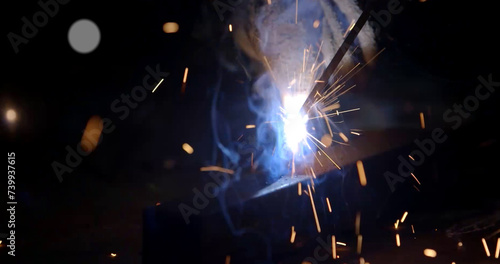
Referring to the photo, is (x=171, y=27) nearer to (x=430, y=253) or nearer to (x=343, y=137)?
(x=343, y=137)

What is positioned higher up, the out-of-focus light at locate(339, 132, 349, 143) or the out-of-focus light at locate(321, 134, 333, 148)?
the out-of-focus light at locate(339, 132, 349, 143)

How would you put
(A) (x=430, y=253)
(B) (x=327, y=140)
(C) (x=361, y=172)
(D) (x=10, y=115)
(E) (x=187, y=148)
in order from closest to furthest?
(A) (x=430, y=253), (E) (x=187, y=148), (D) (x=10, y=115), (B) (x=327, y=140), (C) (x=361, y=172)

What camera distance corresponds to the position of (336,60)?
2.90m

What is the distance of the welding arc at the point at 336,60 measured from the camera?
2.85 meters

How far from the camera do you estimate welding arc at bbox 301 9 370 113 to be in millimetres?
2850

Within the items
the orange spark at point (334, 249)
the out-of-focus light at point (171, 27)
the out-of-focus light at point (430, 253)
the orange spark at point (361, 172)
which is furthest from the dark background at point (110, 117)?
the orange spark at point (334, 249)

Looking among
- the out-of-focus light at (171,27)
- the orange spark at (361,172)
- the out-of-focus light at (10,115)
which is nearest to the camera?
the out-of-focus light at (171,27)

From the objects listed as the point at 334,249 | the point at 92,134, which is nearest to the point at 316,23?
the point at 334,249

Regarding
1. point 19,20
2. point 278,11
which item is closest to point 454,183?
point 278,11

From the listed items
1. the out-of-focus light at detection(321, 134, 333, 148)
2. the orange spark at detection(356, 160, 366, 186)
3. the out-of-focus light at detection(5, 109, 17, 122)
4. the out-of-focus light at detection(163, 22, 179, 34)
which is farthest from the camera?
the orange spark at detection(356, 160, 366, 186)

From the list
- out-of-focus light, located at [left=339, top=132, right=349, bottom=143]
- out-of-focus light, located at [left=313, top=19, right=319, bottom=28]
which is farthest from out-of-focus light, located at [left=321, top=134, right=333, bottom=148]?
out-of-focus light, located at [left=313, top=19, right=319, bottom=28]

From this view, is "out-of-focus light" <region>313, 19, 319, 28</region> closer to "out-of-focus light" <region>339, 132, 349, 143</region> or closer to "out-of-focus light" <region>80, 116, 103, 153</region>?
"out-of-focus light" <region>339, 132, 349, 143</region>

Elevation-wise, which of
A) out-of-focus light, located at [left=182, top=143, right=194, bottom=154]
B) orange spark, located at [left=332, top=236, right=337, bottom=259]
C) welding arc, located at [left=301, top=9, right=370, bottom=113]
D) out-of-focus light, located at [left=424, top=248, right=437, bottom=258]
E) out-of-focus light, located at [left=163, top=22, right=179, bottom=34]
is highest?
out-of-focus light, located at [left=163, top=22, right=179, bottom=34]

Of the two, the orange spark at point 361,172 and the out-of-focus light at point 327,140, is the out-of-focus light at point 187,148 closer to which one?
the out-of-focus light at point 327,140
